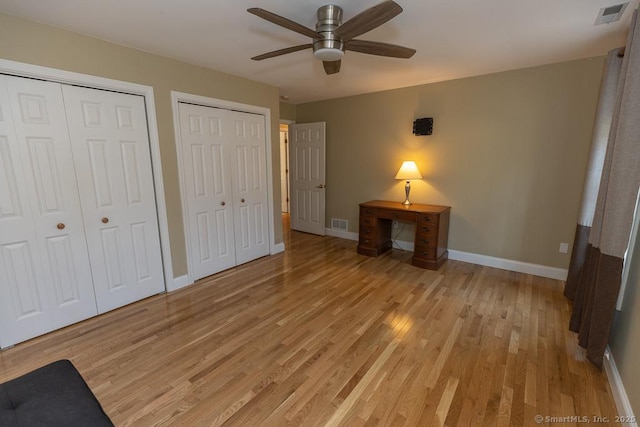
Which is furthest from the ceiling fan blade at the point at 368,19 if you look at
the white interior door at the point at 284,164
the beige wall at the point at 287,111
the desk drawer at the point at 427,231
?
the white interior door at the point at 284,164

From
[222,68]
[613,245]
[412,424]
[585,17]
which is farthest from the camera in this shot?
[222,68]

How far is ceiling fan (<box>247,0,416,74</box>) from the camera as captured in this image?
1.58m

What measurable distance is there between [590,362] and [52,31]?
14.9ft

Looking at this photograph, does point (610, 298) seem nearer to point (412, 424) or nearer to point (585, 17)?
point (412, 424)

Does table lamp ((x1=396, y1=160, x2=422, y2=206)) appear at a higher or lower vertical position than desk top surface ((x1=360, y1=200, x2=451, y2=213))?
higher

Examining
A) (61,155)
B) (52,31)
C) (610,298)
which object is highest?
(52,31)

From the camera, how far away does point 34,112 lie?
2086 mm

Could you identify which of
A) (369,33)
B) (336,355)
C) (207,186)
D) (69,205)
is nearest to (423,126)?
(369,33)

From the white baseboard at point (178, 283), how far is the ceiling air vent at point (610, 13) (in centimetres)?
423

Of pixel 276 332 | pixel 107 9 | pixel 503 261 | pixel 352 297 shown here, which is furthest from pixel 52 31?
pixel 503 261

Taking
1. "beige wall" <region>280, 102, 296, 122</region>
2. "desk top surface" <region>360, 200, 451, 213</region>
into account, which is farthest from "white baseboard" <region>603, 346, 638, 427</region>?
"beige wall" <region>280, 102, 296, 122</region>

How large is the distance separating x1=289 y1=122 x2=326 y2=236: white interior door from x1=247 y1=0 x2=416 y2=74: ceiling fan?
278 centimetres

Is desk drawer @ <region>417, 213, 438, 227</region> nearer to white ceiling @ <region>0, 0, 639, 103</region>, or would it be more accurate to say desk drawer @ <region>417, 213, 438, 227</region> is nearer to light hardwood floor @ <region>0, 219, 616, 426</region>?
light hardwood floor @ <region>0, 219, 616, 426</region>

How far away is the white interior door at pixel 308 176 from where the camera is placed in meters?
4.90
